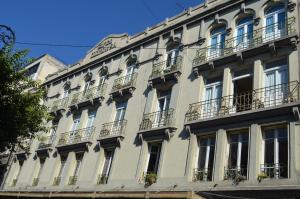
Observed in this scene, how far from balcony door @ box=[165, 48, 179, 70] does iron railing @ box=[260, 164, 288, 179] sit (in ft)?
25.7

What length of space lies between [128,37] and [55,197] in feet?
35.6

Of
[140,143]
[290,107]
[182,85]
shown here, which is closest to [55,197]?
[140,143]

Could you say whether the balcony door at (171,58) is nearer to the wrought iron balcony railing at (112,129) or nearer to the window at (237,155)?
the wrought iron balcony railing at (112,129)

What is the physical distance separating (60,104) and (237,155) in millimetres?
15603

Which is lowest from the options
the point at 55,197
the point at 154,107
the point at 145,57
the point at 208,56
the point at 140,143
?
the point at 55,197

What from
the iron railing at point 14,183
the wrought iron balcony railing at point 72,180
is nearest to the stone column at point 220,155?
the wrought iron balcony railing at point 72,180

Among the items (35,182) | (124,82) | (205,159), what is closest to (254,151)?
(205,159)

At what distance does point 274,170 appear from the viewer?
11.8 meters

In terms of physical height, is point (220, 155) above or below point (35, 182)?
above

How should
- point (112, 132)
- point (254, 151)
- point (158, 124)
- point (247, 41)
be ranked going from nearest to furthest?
point (254, 151), point (247, 41), point (158, 124), point (112, 132)

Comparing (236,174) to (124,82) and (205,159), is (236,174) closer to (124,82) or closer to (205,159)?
(205,159)

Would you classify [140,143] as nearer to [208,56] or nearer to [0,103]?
[208,56]

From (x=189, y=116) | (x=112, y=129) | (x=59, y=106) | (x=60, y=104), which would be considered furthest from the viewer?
(x=60, y=104)

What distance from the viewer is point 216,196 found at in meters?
12.6
